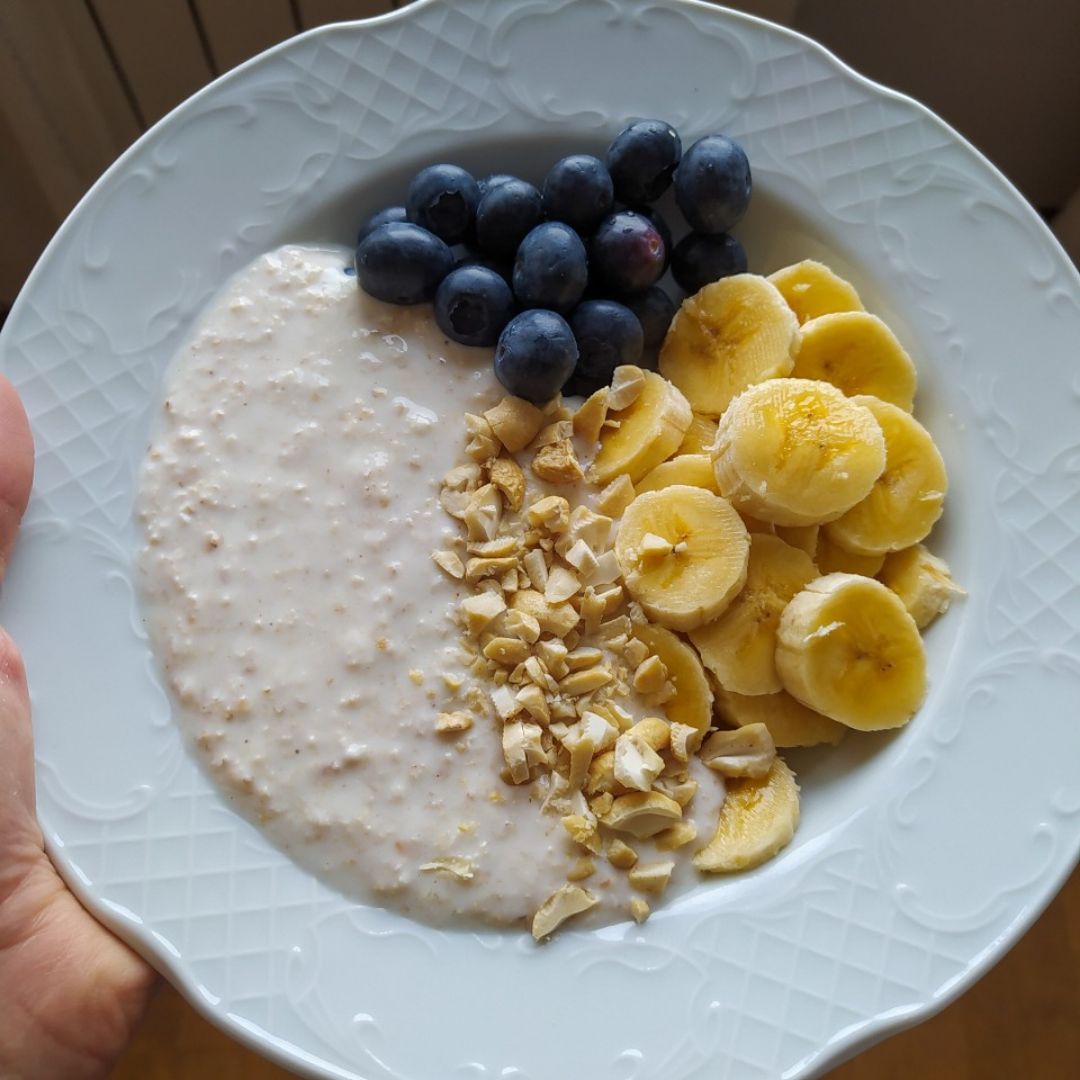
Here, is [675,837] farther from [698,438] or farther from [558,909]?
[698,438]

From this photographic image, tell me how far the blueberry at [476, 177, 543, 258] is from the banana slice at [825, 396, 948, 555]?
0.47m

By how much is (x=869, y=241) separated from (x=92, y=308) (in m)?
1.01

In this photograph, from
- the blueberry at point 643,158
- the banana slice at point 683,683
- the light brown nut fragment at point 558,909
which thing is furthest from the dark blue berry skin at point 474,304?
the light brown nut fragment at point 558,909

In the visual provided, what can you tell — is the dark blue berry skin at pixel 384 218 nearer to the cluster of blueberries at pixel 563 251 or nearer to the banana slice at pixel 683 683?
the cluster of blueberries at pixel 563 251

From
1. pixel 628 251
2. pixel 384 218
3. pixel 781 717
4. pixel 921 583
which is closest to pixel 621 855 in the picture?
pixel 781 717

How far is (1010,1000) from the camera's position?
179cm

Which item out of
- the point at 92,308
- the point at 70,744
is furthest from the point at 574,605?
the point at 92,308

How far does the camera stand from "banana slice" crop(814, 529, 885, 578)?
4.34 ft

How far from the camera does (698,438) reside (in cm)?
138

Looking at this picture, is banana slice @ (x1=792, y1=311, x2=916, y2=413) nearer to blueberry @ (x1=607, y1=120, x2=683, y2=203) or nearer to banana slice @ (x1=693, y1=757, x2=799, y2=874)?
blueberry @ (x1=607, y1=120, x2=683, y2=203)

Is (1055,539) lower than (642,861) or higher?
higher

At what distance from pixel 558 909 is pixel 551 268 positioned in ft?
2.45

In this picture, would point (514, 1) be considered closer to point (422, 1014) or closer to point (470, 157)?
point (470, 157)

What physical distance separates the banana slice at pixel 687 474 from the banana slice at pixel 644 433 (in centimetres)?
2
